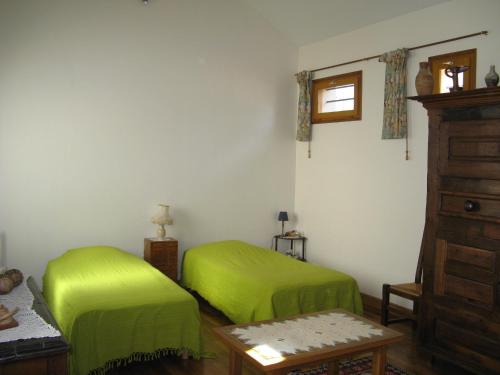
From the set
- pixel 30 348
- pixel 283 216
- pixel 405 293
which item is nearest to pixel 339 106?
pixel 283 216

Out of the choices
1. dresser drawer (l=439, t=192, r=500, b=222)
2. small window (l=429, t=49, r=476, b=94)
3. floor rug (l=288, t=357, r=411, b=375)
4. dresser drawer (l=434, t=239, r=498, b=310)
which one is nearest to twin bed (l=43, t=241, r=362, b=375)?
floor rug (l=288, t=357, r=411, b=375)

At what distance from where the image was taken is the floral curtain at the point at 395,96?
420 cm

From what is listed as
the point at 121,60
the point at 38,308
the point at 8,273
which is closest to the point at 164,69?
the point at 121,60

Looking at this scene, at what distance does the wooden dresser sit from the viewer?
9.19 feet

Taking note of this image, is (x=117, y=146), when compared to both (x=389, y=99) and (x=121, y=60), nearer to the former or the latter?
(x=121, y=60)

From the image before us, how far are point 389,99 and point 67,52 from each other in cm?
291

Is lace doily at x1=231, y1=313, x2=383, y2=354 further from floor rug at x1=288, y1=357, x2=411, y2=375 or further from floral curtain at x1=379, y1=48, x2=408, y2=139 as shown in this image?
floral curtain at x1=379, y1=48, x2=408, y2=139

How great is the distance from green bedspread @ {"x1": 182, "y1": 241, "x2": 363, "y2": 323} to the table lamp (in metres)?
0.37

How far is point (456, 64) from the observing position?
3.86 metres

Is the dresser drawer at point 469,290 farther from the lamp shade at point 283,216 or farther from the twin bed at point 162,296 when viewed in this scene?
the lamp shade at point 283,216

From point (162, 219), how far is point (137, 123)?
3.14 feet

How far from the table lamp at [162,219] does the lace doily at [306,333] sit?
2130mm

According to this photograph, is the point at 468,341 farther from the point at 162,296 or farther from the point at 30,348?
the point at 30,348

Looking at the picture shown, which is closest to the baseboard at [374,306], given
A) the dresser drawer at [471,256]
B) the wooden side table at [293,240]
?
the wooden side table at [293,240]
